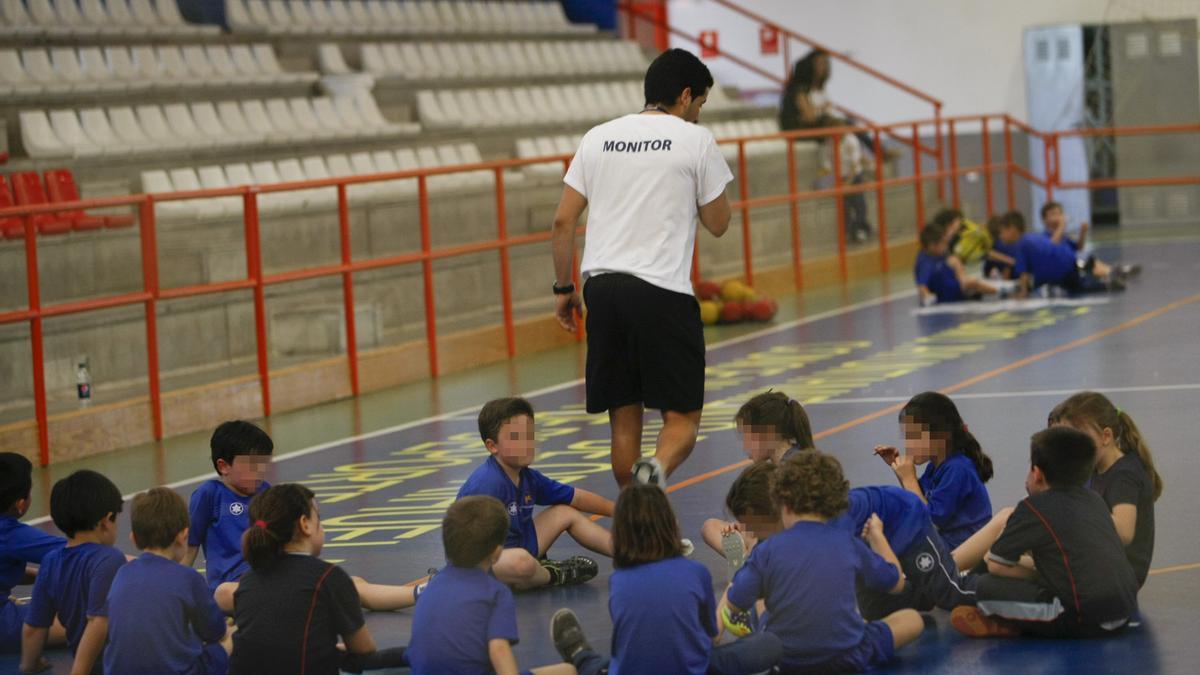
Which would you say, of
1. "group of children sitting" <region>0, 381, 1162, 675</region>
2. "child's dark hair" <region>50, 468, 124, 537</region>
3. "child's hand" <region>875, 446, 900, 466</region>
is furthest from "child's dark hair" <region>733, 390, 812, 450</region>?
"child's dark hair" <region>50, 468, 124, 537</region>

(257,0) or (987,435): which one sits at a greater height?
(257,0)

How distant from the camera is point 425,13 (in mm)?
23672

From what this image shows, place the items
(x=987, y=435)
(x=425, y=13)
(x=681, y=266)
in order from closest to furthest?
1. (x=681, y=266)
2. (x=987, y=435)
3. (x=425, y=13)

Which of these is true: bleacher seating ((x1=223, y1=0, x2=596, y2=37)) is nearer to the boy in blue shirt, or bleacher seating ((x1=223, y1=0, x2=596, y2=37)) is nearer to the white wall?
the white wall

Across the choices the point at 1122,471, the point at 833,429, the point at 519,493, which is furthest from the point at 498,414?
the point at 833,429

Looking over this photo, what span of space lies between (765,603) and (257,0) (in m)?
16.1

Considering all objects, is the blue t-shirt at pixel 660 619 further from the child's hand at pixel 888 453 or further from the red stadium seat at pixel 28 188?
the red stadium seat at pixel 28 188

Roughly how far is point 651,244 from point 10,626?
9.54 feet

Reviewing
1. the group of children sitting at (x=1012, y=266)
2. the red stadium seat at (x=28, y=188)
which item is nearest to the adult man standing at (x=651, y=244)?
the red stadium seat at (x=28, y=188)

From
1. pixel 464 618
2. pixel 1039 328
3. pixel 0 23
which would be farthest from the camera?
pixel 0 23

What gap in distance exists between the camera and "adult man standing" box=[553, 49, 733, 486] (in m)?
7.68

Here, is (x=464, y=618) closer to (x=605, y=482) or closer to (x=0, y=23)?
(x=605, y=482)

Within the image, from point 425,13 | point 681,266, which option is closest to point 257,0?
point 425,13

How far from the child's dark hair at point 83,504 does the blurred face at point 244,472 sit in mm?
654
